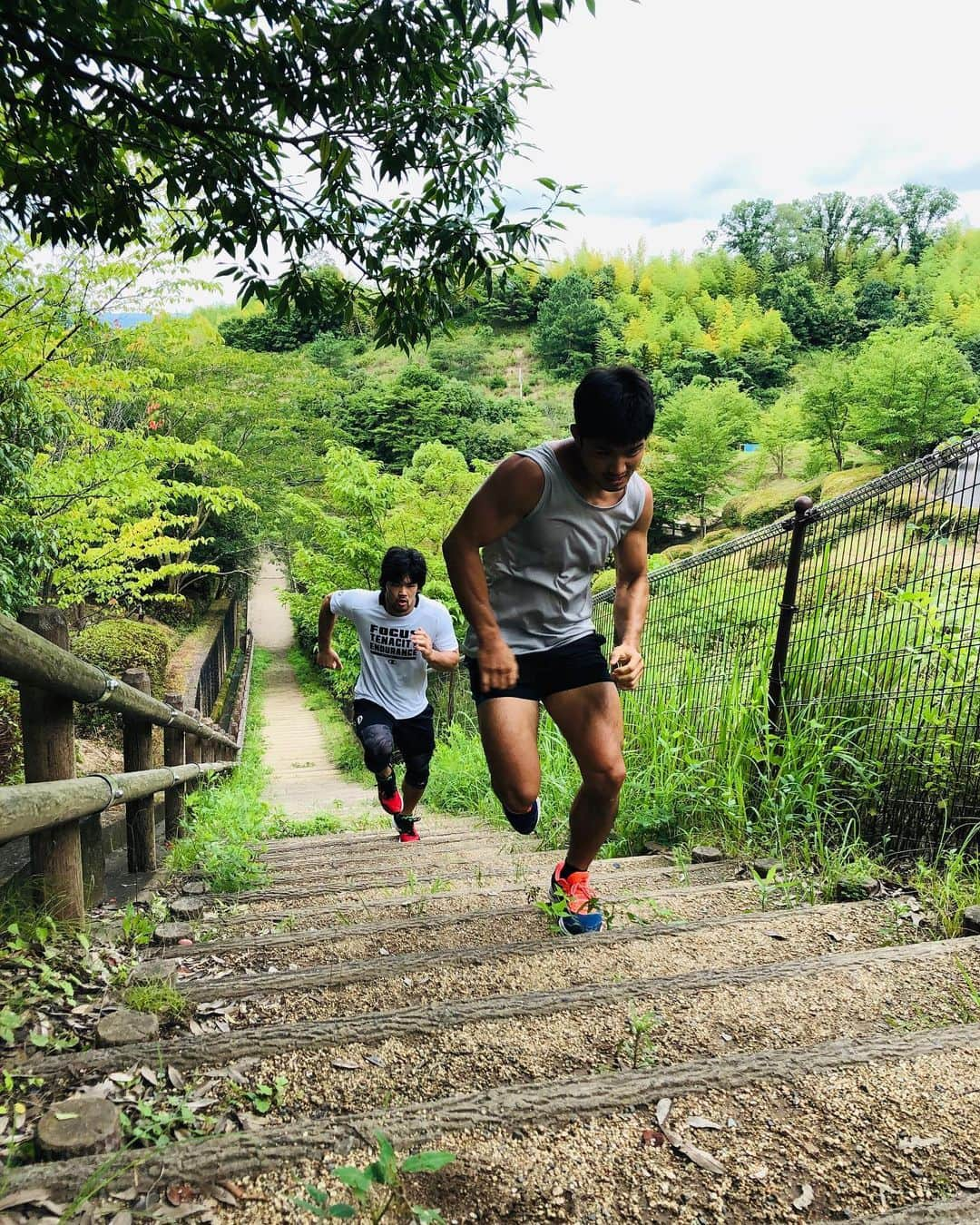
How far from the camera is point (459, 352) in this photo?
7469 centimetres

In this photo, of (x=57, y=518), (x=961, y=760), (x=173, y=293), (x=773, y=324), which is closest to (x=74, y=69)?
(x=961, y=760)

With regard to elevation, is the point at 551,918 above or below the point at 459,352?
below

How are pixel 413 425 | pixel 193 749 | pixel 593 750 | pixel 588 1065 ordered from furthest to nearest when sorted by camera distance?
1. pixel 413 425
2. pixel 193 749
3. pixel 593 750
4. pixel 588 1065

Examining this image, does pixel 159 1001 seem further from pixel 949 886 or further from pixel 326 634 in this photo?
pixel 326 634

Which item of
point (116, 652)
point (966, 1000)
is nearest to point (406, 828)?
point (966, 1000)

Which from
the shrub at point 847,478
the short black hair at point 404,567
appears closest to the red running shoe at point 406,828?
the short black hair at point 404,567

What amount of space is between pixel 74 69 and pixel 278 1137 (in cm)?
337

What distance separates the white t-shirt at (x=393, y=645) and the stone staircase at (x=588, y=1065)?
2068 millimetres

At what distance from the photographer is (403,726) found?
16.2 ft

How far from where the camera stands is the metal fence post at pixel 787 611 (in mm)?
3830

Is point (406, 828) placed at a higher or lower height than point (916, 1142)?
lower

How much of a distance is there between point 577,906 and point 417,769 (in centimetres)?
243

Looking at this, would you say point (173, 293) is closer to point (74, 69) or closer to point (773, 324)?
point (74, 69)

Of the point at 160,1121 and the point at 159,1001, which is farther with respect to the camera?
the point at 159,1001
